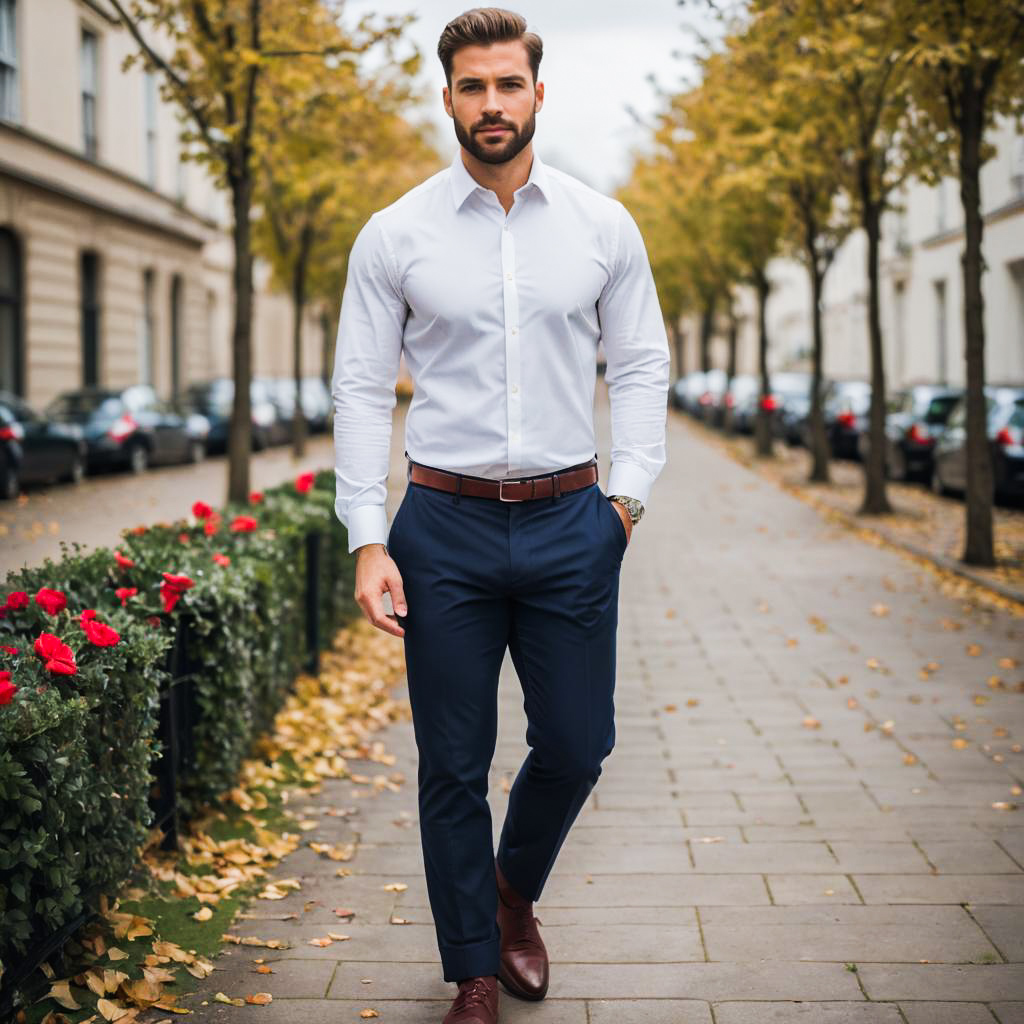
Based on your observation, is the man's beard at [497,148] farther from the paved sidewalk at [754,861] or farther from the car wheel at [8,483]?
the car wheel at [8,483]

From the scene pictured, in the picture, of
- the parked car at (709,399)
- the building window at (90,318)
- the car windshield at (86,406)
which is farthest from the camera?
the parked car at (709,399)

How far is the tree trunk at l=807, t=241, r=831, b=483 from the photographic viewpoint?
21297mm

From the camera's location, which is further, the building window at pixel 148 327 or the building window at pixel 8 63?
the building window at pixel 148 327

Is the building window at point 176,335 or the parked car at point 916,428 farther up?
the building window at point 176,335

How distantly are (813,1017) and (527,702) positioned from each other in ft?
3.33

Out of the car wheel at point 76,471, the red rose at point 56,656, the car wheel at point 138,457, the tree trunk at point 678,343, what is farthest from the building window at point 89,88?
the red rose at point 56,656

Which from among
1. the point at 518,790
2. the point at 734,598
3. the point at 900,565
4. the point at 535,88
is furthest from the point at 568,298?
the point at 900,565

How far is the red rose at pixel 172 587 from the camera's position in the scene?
4.73 m

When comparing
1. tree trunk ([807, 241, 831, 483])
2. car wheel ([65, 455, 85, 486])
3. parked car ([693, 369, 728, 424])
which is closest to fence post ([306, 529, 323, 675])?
car wheel ([65, 455, 85, 486])

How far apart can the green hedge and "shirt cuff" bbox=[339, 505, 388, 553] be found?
746 mm

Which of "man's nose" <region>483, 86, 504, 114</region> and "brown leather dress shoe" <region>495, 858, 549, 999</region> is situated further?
"brown leather dress shoe" <region>495, 858, 549, 999</region>

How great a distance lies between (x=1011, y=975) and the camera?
3.77 m

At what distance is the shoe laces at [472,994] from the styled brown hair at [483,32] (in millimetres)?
2042

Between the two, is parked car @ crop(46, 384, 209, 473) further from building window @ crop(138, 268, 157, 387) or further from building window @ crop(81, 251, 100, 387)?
building window @ crop(138, 268, 157, 387)
